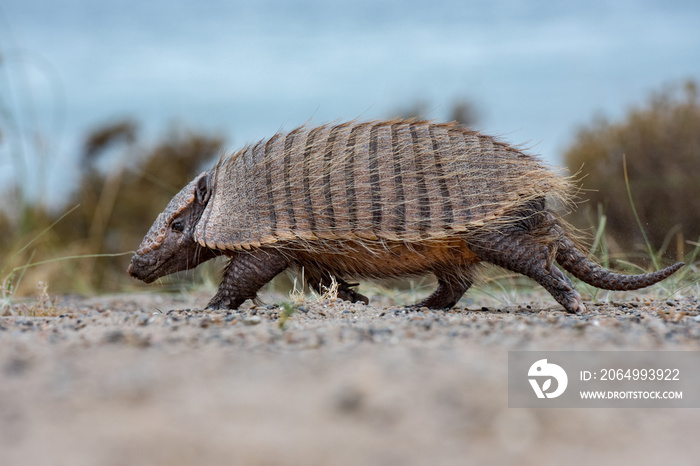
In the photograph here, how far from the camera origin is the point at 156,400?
2441 millimetres

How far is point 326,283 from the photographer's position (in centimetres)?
618

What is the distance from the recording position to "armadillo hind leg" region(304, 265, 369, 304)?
19.7ft

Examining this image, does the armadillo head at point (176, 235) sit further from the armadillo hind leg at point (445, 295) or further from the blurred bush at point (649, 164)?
the blurred bush at point (649, 164)

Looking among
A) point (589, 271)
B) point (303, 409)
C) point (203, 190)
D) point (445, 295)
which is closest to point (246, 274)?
point (203, 190)

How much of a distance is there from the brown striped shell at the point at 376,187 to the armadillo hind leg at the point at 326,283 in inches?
17.0

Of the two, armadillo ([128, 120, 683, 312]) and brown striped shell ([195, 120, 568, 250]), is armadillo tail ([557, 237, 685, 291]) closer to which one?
armadillo ([128, 120, 683, 312])

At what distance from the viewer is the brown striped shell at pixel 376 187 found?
17.4 feet

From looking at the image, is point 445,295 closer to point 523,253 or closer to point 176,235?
point 523,253

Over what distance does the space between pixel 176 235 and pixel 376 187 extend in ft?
6.05

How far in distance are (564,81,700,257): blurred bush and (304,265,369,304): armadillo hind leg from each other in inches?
253

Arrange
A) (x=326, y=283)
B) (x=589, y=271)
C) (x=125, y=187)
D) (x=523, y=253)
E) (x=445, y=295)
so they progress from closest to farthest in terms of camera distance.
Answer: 1. (x=523, y=253)
2. (x=589, y=271)
3. (x=326, y=283)
4. (x=445, y=295)
5. (x=125, y=187)

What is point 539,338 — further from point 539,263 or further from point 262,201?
point 262,201

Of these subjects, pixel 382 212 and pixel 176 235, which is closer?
pixel 382 212

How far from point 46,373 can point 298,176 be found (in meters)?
3.08
